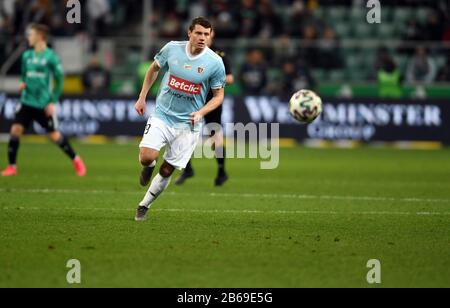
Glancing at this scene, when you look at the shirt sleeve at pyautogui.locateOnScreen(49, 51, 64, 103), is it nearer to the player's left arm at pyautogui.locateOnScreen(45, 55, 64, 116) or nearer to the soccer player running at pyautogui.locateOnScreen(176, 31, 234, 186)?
the player's left arm at pyautogui.locateOnScreen(45, 55, 64, 116)

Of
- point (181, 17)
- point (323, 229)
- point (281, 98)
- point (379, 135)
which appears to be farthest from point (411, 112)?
point (323, 229)

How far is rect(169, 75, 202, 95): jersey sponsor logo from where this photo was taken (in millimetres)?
10867

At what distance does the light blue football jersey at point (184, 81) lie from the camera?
10805 mm

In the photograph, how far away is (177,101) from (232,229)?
5.24ft

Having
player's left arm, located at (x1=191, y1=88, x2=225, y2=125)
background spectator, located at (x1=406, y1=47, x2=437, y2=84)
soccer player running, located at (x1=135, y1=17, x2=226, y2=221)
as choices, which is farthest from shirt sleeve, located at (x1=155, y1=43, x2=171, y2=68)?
background spectator, located at (x1=406, y1=47, x2=437, y2=84)

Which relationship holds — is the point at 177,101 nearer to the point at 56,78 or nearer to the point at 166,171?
the point at 166,171

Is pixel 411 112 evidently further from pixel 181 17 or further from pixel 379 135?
pixel 181 17

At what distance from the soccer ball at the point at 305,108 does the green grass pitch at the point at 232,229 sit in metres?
1.21

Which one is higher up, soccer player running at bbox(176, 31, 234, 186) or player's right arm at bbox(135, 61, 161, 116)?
soccer player running at bbox(176, 31, 234, 186)

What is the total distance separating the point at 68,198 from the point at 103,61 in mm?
14670

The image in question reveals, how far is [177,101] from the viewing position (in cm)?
1095

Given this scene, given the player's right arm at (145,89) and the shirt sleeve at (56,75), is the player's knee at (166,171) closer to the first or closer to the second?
the player's right arm at (145,89)

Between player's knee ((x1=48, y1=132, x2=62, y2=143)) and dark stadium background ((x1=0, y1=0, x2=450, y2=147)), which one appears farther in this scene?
dark stadium background ((x1=0, y1=0, x2=450, y2=147))

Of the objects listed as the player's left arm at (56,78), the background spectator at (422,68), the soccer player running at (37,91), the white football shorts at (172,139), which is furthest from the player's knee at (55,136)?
the background spectator at (422,68)
